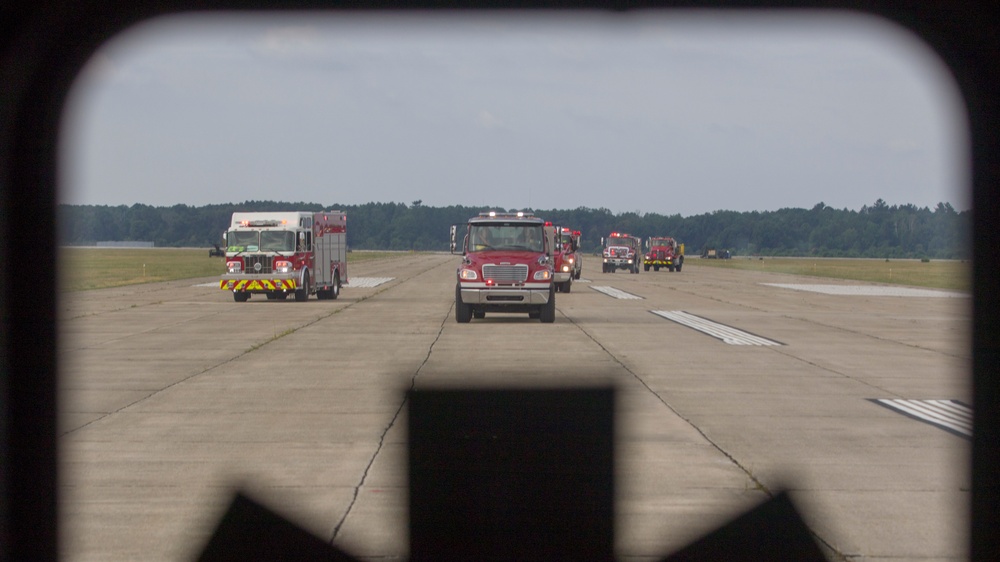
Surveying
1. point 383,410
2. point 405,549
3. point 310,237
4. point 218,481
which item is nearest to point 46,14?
point 405,549

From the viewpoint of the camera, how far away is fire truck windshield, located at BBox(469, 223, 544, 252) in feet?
87.5

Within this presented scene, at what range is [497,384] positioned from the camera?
15117 mm

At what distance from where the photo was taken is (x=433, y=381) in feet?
50.2

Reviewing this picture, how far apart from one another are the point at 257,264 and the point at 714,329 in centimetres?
1561

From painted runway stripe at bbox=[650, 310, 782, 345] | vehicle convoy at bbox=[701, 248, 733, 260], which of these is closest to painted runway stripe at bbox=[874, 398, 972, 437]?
painted runway stripe at bbox=[650, 310, 782, 345]

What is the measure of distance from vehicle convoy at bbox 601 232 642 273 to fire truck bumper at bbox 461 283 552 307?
48442 mm

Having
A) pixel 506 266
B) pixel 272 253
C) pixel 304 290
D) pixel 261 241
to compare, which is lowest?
pixel 304 290

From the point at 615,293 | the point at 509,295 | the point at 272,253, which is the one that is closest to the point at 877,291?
the point at 615,293

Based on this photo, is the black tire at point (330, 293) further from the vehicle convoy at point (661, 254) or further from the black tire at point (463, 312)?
the vehicle convoy at point (661, 254)

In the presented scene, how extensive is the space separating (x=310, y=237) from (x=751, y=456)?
2758 cm

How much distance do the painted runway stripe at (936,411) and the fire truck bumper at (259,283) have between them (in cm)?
2430

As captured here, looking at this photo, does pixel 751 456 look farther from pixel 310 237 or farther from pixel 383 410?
pixel 310 237

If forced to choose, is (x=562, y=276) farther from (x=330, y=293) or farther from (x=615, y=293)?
(x=330, y=293)

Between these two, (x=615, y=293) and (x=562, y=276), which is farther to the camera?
(x=615, y=293)
